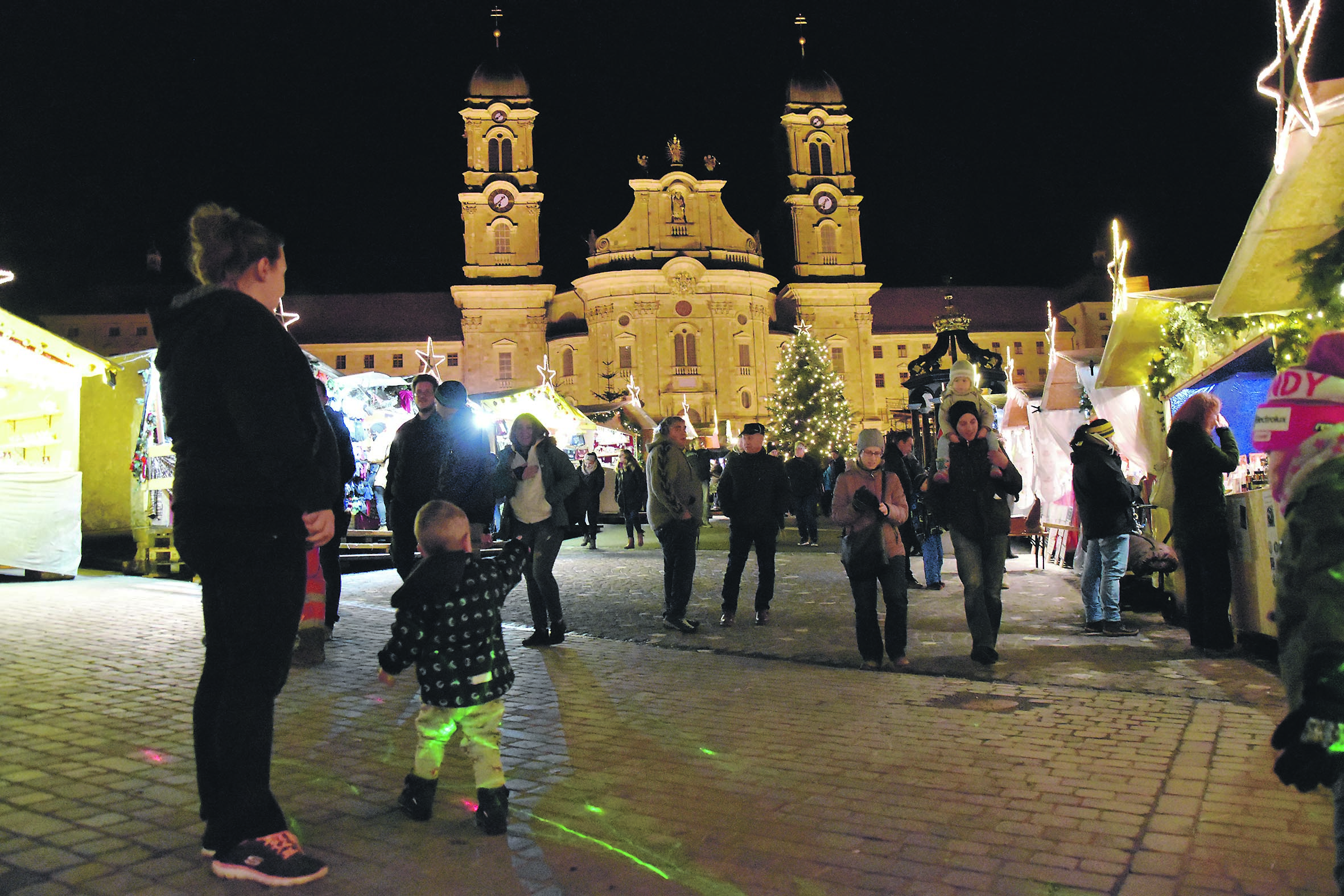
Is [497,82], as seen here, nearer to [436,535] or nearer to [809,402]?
[809,402]

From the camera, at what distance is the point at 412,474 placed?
5.80 meters

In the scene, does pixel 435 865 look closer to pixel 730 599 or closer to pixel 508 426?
pixel 730 599

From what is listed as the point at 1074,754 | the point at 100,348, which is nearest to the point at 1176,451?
the point at 1074,754

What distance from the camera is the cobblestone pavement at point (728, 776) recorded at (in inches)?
109

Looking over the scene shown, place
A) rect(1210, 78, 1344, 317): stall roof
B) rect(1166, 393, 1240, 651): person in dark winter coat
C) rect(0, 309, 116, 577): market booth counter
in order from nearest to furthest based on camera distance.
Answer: rect(1210, 78, 1344, 317): stall roof → rect(1166, 393, 1240, 651): person in dark winter coat → rect(0, 309, 116, 577): market booth counter

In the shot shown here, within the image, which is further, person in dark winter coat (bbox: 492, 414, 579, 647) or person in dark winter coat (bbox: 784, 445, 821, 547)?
person in dark winter coat (bbox: 784, 445, 821, 547)

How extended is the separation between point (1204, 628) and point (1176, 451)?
121cm

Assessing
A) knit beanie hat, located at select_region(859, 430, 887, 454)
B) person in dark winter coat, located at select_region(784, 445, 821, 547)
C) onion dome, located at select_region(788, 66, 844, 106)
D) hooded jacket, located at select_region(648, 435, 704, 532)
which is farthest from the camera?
onion dome, located at select_region(788, 66, 844, 106)

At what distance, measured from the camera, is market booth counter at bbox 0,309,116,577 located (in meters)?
11.0

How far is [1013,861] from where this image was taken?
9.39 ft

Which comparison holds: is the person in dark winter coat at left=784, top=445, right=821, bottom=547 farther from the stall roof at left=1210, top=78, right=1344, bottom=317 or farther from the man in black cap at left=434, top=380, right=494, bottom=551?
the man in black cap at left=434, top=380, right=494, bottom=551

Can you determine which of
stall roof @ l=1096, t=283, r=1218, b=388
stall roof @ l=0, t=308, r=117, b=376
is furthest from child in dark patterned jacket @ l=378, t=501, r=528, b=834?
stall roof @ l=0, t=308, r=117, b=376

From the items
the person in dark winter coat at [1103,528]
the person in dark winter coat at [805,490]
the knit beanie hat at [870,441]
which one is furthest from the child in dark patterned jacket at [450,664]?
the person in dark winter coat at [805,490]

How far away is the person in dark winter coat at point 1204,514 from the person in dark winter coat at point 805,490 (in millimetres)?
9504
